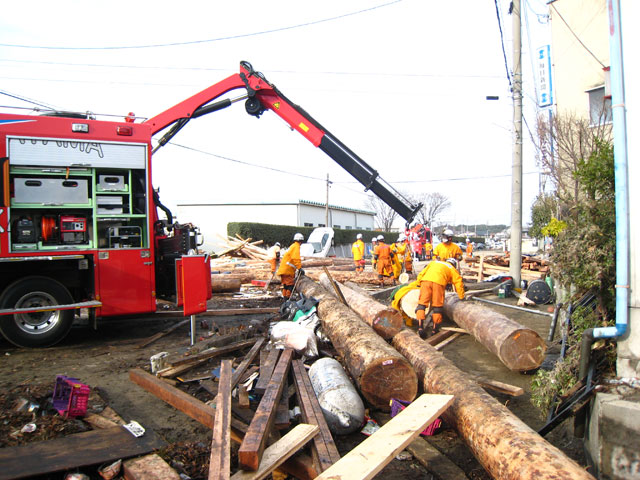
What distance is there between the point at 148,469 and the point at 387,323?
13.0 ft

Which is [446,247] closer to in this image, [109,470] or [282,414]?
[282,414]

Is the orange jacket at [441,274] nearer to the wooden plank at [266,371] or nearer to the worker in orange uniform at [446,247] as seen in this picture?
the worker in orange uniform at [446,247]

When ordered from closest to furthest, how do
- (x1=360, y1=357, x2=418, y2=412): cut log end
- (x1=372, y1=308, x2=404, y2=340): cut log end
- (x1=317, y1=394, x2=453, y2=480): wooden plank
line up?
(x1=317, y1=394, x2=453, y2=480): wooden plank < (x1=360, y1=357, x2=418, y2=412): cut log end < (x1=372, y1=308, x2=404, y2=340): cut log end

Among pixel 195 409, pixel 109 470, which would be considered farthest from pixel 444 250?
pixel 109 470

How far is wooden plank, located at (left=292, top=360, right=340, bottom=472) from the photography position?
3.18 meters

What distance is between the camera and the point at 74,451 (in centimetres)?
330

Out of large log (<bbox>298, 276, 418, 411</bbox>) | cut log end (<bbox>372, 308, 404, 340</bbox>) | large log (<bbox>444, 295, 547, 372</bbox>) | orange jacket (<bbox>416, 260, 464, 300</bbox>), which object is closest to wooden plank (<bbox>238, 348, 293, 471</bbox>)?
large log (<bbox>298, 276, 418, 411</bbox>)

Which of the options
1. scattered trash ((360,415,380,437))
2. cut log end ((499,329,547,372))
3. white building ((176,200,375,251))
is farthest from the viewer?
white building ((176,200,375,251))

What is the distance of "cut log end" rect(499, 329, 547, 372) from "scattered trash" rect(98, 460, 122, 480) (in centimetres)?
479

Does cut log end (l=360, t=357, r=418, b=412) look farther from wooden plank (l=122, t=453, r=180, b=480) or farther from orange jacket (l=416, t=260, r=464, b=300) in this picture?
orange jacket (l=416, t=260, r=464, b=300)

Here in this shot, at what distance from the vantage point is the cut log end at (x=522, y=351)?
5.93m

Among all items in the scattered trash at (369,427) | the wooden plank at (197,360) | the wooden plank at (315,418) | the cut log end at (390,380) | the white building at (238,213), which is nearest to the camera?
Answer: the wooden plank at (315,418)

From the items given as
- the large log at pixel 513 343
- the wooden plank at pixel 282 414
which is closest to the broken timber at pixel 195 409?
the wooden plank at pixel 282 414

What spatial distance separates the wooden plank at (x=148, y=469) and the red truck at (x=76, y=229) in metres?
3.64
